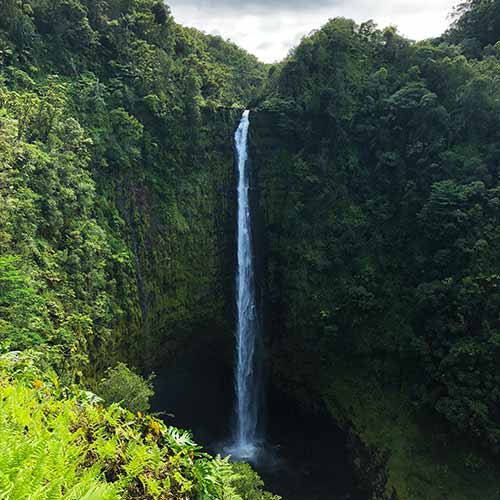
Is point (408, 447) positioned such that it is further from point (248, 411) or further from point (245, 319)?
point (245, 319)

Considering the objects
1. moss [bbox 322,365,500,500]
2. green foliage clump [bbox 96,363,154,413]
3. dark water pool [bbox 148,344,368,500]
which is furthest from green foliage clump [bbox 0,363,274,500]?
moss [bbox 322,365,500,500]

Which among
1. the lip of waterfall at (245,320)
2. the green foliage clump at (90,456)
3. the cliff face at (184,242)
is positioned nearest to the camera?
the green foliage clump at (90,456)

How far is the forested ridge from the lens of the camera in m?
10.7

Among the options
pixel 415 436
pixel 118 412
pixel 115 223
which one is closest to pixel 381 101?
pixel 115 223

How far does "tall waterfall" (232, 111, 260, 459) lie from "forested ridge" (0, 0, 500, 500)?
52 cm

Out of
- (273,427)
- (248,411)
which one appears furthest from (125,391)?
(273,427)

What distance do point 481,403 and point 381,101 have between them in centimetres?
1166

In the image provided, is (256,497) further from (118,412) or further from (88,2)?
(88,2)

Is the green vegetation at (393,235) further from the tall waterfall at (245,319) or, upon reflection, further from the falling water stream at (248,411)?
the falling water stream at (248,411)

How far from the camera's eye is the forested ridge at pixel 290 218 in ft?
35.2

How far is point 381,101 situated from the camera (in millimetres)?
15844

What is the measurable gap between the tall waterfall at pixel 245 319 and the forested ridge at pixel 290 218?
1.71 feet

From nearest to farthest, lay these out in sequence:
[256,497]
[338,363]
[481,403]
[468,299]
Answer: [256,497], [481,403], [468,299], [338,363]

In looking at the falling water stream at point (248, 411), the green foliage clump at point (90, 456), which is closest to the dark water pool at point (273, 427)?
the falling water stream at point (248, 411)
